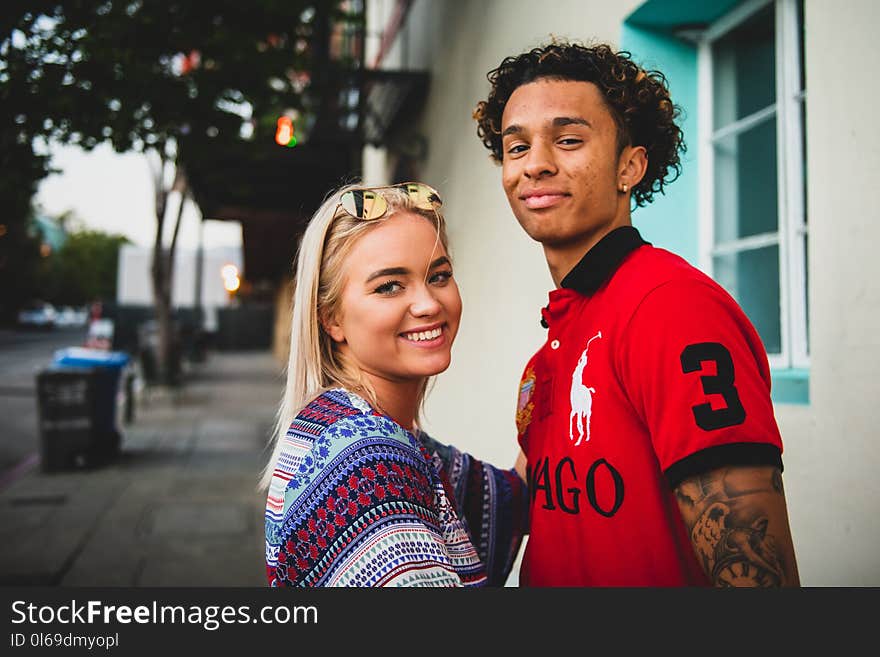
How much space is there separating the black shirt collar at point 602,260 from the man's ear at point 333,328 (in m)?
0.53

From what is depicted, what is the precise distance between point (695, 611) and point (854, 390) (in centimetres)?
129

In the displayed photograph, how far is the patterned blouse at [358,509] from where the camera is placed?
4.26ft

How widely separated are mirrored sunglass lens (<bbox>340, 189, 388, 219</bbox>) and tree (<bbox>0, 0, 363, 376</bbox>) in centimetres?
224

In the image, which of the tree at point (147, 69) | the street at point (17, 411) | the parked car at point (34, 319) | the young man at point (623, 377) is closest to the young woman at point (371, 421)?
the young man at point (623, 377)

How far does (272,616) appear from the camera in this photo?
44.4 inches

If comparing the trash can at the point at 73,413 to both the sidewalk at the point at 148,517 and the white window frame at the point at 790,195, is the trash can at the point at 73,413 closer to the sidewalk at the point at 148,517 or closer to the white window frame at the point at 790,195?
the sidewalk at the point at 148,517

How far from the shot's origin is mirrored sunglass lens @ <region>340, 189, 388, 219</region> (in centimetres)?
162

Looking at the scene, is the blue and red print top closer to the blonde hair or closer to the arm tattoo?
the arm tattoo

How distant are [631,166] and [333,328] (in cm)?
81

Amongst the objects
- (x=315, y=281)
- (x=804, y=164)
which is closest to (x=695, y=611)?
(x=315, y=281)

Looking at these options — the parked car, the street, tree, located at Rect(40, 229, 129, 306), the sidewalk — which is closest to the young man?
the sidewalk

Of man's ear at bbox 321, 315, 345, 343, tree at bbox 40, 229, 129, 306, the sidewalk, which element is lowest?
the sidewalk

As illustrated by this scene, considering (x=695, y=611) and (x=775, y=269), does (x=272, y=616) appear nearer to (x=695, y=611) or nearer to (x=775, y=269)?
(x=695, y=611)

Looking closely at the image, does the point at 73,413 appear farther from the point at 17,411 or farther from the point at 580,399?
the point at 580,399
